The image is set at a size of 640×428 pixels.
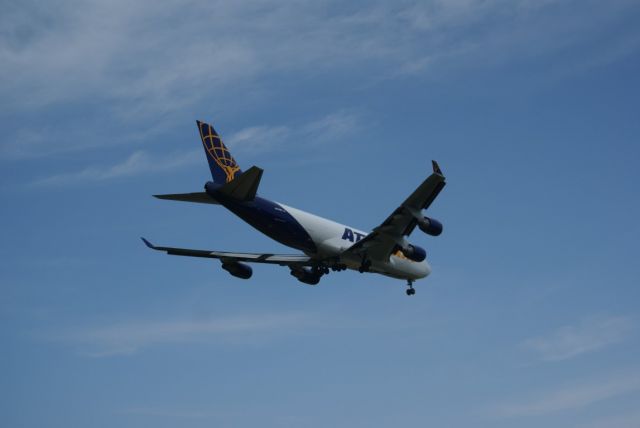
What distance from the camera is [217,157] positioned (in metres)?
45.2

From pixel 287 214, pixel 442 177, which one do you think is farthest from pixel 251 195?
pixel 442 177

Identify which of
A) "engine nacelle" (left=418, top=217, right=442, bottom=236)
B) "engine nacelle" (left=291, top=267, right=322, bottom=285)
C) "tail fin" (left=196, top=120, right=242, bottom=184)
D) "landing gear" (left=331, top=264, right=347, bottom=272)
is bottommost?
"engine nacelle" (left=418, top=217, right=442, bottom=236)

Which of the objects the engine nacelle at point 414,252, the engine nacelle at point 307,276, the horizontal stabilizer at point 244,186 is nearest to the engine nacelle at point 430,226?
the engine nacelle at point 414,252

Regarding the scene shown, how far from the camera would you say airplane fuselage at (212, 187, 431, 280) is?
4262 centimetres

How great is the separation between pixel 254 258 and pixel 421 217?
10.9 m

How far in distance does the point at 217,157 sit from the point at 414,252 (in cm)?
1145

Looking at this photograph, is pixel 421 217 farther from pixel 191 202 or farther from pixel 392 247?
pixel 191 202

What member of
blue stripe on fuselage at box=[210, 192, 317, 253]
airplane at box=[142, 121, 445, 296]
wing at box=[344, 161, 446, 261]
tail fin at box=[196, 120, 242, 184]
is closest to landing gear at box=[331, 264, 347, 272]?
airplane at box=[142, 121, 445, 296]

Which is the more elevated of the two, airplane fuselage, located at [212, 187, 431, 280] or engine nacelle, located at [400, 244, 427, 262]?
airplane fuselage, located at [212, 187, 431, 280]

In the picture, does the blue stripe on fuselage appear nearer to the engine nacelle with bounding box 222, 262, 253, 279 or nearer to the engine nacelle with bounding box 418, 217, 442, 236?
the engine nacelle with bounding box 222, 262, 253, 279

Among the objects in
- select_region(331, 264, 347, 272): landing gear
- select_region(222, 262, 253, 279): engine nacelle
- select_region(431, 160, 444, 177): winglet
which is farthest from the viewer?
select_region(222, 262, 253, 279): engine nacelle

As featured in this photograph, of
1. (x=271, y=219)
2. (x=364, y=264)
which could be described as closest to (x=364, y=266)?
(x=364, y=264)

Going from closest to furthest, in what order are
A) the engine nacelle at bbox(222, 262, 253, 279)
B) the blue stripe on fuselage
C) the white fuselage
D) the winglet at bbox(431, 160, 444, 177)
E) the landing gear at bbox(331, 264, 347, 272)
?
the winglet at bbox(431, 160, 444, 177), the blue stripe on fuselage, the white fuselage, the landing gear at bbox(331, 264, 347, 272), the engine nacelle at bbox(222, 262, 253, 279)

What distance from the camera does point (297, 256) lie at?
4750 cm
